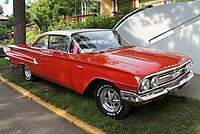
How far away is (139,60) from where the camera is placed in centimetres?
402

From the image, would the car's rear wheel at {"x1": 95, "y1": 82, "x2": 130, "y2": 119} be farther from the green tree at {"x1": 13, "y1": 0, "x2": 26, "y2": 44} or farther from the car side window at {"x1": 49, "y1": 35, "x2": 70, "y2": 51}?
the green tree at {"x1": 13, "y1": 0, "x2": 26, "y2": 44}

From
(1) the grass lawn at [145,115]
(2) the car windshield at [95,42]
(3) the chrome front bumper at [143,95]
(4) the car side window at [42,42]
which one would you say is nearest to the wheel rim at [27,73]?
(4) the car side window at [42,42]

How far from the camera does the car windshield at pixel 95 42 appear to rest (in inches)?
189

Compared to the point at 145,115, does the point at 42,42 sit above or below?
above

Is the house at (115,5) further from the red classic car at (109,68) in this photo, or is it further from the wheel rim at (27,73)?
the red classic car at (109,68)

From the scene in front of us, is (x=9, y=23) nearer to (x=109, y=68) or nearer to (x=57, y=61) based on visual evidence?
(x=57, y=61)

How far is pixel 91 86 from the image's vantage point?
4.53 m

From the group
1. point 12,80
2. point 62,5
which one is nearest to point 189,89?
point 12,80

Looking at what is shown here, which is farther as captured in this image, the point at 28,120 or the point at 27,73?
the point at 27,73

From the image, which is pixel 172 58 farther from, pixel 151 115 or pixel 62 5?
pixel 62 5

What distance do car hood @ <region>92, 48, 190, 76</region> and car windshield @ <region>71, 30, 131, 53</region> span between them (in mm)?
296

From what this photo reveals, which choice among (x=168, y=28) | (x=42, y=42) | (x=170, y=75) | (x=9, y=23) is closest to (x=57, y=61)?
(x=42, y=42)

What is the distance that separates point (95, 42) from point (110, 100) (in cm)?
138

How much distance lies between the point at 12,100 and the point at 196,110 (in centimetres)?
414
